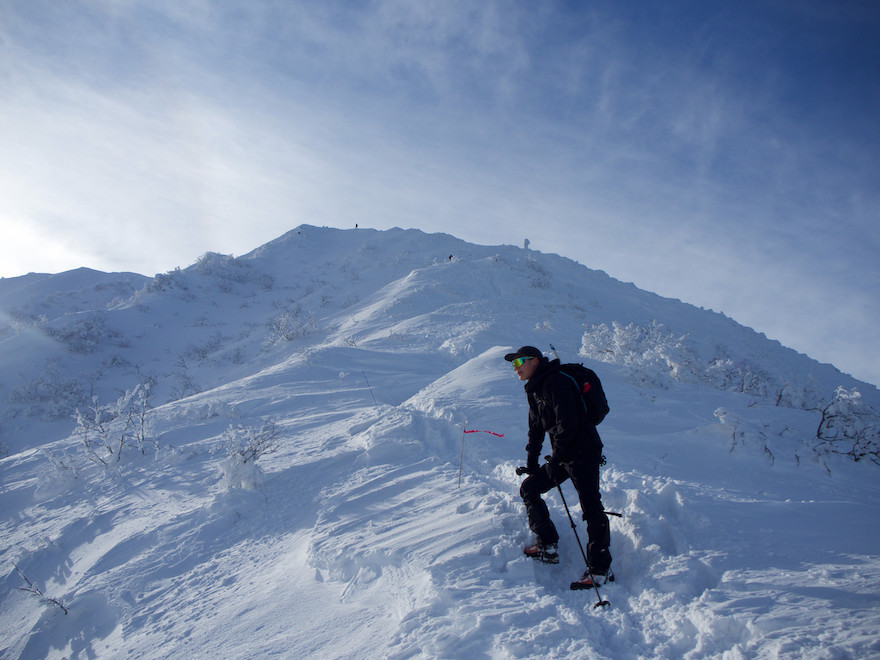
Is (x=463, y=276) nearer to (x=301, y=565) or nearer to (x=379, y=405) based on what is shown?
(x=379, y=405)

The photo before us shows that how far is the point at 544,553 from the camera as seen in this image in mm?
3410

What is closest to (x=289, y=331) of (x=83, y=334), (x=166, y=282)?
(x=83, y=334)

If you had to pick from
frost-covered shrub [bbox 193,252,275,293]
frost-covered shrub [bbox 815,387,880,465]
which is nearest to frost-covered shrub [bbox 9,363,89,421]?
frost-covered shrub [bbox 193,252,275,293]

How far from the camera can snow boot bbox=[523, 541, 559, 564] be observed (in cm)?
339

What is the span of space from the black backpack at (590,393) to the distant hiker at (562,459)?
0.13 ft

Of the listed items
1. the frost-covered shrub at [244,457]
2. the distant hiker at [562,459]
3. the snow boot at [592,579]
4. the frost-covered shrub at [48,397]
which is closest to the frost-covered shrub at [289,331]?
the frost-covered shrub at [48,397]

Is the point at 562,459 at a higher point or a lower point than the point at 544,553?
higher

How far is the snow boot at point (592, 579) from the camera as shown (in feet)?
10.2

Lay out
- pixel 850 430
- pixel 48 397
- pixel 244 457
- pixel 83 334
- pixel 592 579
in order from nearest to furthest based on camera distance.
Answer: pixel 592 579 < pixel 244 457 < pixel 850 430 < pixel 48 397 < pixel 83 334

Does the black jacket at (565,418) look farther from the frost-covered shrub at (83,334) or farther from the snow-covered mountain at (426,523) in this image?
the frost-covered shrub at (83,334)

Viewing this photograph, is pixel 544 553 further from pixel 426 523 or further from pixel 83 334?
pixel 83 334

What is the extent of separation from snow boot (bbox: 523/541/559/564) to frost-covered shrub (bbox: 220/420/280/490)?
Result: 3629mm

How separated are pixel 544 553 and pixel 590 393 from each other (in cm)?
136

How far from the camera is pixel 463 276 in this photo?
22453mm
